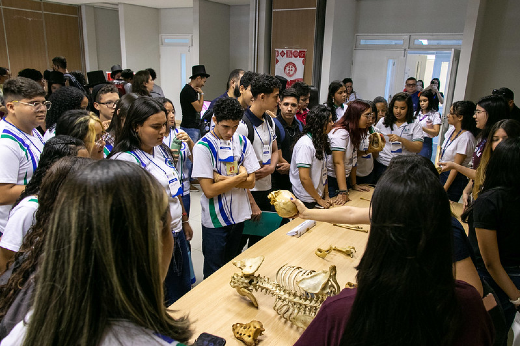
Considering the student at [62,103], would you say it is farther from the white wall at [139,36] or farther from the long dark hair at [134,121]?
the white wall at [139,36]

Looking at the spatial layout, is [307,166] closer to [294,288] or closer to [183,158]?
[183,158]

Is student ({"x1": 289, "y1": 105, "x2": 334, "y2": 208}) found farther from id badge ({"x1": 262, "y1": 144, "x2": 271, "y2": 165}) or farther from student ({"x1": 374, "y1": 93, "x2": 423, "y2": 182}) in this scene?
student ({"x1": 374, "y1": 93, "x2": 423, "y2": 182})

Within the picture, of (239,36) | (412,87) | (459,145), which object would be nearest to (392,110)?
(459,145)

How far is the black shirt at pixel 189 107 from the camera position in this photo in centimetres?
512

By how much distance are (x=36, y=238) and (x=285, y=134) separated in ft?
8.72

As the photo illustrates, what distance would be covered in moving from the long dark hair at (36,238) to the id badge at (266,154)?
1.87 metres

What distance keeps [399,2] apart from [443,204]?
23.5 ft

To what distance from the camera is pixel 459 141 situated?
3551 mm

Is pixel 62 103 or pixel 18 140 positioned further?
pixel 62 103

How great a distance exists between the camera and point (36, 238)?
3.77ft

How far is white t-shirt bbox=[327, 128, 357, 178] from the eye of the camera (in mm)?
3109

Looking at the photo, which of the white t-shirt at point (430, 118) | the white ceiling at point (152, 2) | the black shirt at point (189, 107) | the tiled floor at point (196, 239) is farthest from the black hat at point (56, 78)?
the white t-shirt at point (430, 118)

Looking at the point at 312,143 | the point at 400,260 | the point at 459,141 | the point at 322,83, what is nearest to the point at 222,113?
the point at 312,143

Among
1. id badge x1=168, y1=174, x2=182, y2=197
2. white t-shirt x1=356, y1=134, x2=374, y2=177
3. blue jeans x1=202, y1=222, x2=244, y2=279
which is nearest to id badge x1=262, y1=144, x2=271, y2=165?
blue jeans x1=202, y1=222, x2=244, y2=279
